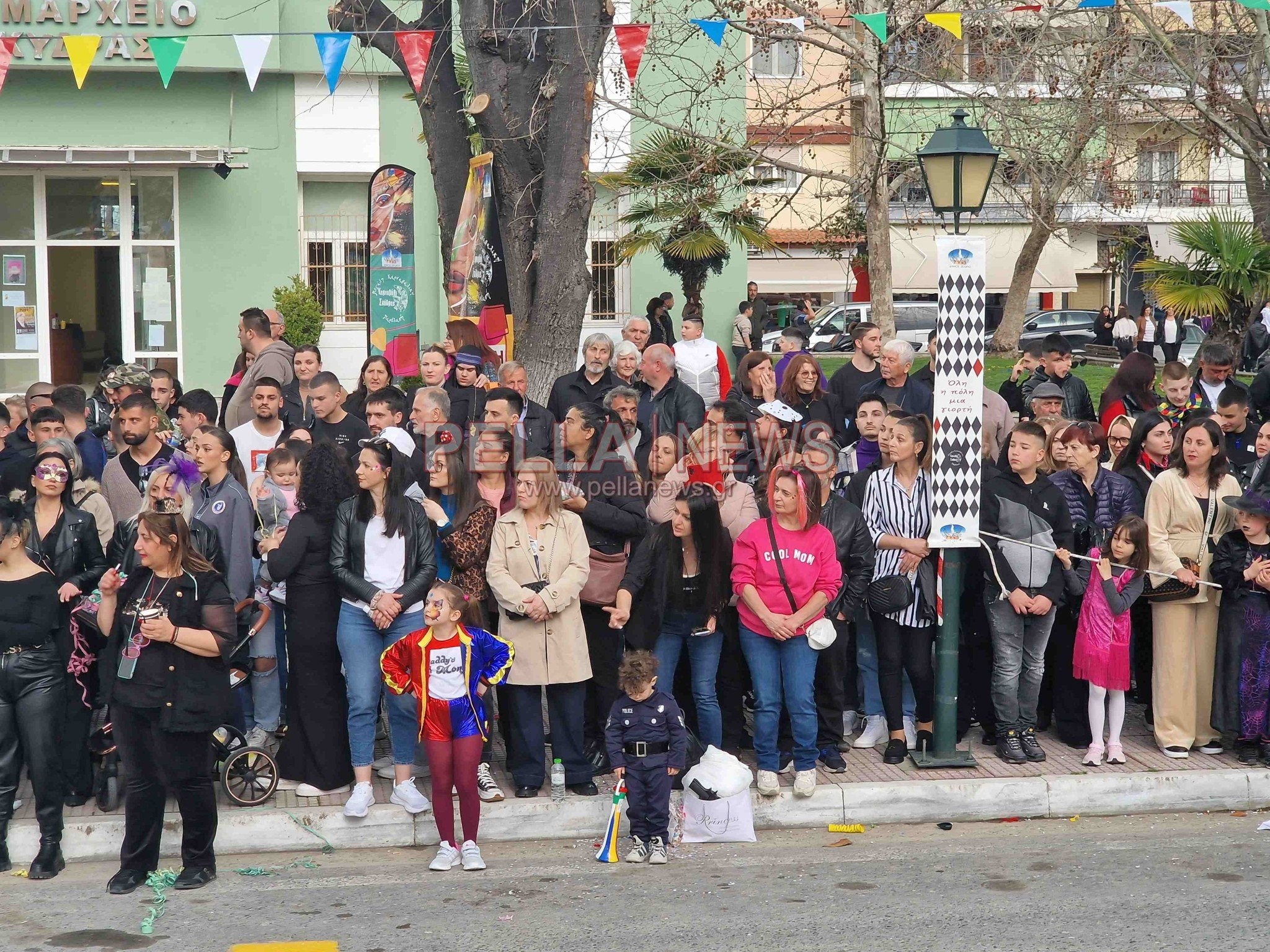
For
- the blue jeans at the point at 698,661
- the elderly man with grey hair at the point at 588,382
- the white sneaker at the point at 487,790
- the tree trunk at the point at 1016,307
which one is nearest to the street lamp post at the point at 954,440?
the blue jeans at the point at 698,661

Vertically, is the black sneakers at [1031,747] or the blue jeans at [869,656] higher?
the blue jeans at [869,656]

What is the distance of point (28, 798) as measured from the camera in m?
7.28

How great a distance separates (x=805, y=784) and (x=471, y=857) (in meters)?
1.82

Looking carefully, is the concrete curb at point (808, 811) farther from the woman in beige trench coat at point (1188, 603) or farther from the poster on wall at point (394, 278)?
the poster on wall at point (394, 278)

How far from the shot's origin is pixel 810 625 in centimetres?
742

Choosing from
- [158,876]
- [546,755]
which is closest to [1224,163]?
[546,755]

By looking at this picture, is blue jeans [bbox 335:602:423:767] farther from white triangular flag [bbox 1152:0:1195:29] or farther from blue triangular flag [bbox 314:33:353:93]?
white triangular flag [bbox 1152:0:1195:29]

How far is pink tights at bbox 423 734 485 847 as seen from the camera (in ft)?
21.8

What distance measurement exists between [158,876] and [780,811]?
3.11 meters

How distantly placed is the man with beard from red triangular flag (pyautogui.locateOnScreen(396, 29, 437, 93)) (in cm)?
367

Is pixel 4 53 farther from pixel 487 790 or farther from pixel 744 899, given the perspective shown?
pixel 744 899

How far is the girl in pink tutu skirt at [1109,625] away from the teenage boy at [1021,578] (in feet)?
0.62

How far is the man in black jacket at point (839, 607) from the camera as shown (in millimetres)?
7758

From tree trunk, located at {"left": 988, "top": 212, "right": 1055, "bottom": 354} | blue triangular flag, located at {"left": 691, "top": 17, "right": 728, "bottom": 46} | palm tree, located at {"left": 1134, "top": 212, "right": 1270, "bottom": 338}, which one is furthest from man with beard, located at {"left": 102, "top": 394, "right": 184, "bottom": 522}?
tree trunk, located at {"left": 988, "top": 212, "right": 1055, "bottom": 354}
